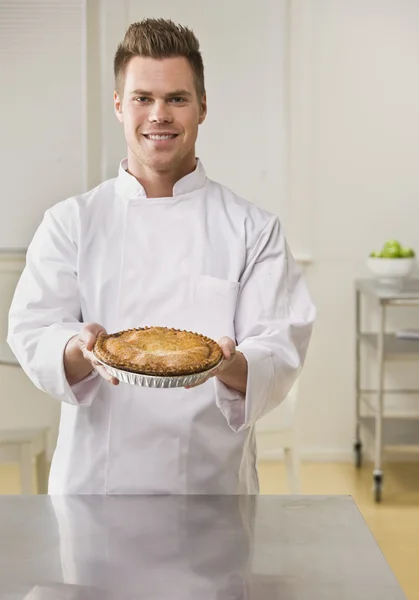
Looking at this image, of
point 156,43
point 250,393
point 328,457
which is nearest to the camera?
point 250,393

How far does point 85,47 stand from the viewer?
4.15m

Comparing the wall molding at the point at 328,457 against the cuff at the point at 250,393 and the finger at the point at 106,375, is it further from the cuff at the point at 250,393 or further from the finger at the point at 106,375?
the finger at the point at 106,375

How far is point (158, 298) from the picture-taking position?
1578 millimetres

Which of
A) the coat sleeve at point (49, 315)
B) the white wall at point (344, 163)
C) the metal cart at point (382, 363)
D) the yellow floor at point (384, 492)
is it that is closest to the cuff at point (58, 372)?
the coat sleeve at point (49, 315)

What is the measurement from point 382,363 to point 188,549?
8.46 feet

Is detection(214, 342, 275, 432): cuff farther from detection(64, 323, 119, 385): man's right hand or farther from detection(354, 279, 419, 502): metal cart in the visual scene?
detection(354, 279, 419, 502): metal cart

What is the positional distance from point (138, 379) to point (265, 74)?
3.01m

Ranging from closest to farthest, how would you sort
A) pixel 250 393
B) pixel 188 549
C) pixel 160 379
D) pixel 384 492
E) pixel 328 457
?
pixel 188 549 → pixel 160 379 → pixel 250 393 → pixel 384 492 → pixel 328 457

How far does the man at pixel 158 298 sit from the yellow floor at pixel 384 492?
1497mm

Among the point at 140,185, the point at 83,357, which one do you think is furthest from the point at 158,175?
the point at 83,357

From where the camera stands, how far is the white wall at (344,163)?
404cm

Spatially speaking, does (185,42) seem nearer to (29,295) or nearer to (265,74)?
(29,295)

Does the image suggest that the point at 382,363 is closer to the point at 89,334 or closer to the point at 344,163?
the point at 344,163

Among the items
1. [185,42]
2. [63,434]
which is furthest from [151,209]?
[63,434]
